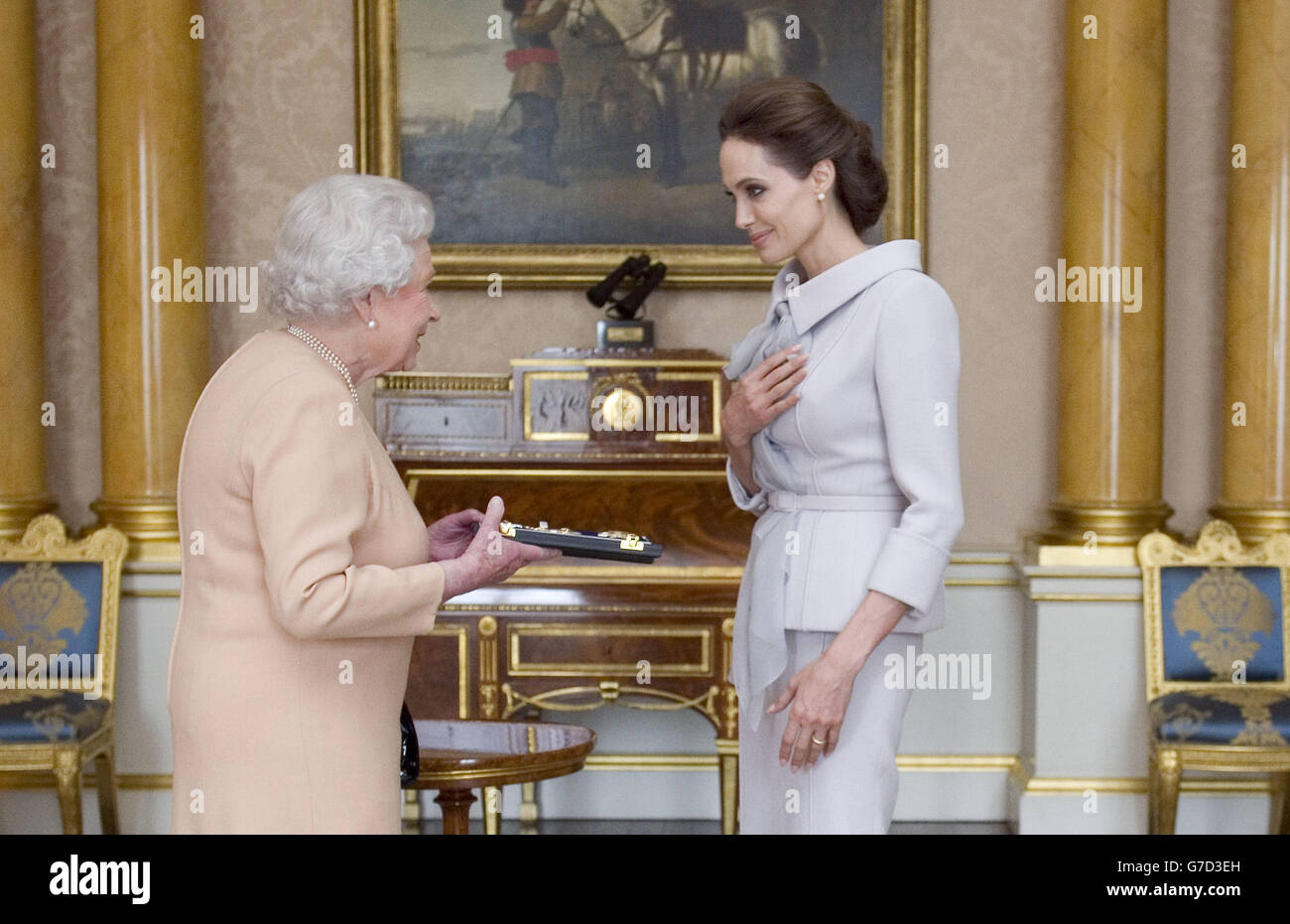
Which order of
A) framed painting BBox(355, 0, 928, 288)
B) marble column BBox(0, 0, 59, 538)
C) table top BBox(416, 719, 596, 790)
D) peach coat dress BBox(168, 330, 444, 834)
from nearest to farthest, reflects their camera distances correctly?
peach coat dress BBox(168, 330, 444, 834), table top BBox(416, 719, 596, 790), marble column BBox(0, 0, 59, 538), framed painting BBox(355, 0, 928, 288)

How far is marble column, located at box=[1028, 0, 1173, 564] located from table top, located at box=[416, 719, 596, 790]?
2.35 meters

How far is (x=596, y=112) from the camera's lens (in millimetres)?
5020

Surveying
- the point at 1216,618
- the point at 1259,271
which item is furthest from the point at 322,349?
the point at 1259,271

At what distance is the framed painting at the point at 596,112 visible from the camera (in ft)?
16.4

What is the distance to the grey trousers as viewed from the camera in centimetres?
212

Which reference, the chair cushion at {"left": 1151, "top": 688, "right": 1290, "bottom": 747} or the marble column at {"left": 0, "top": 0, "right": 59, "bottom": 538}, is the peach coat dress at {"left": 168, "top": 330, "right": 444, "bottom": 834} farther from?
the marble column at {"left": 0, "top": 0, "right": 59, "bottom": 538}

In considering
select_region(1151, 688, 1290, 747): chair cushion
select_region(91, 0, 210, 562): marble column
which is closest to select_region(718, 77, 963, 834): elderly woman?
select_region(1151, 688, 1290, 747): chair cushion

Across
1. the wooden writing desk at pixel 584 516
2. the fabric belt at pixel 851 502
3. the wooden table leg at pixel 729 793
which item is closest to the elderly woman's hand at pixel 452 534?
the fabric belt at pixel 851 502

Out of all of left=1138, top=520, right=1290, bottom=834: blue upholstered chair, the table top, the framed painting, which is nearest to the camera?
the table top

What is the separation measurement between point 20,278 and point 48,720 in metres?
1.53

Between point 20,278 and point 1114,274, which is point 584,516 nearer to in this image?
point 1114,274

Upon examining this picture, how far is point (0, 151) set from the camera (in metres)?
4.74

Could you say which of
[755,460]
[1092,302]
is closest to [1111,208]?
[1092,302]

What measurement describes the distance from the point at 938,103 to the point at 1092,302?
2.92 feet
